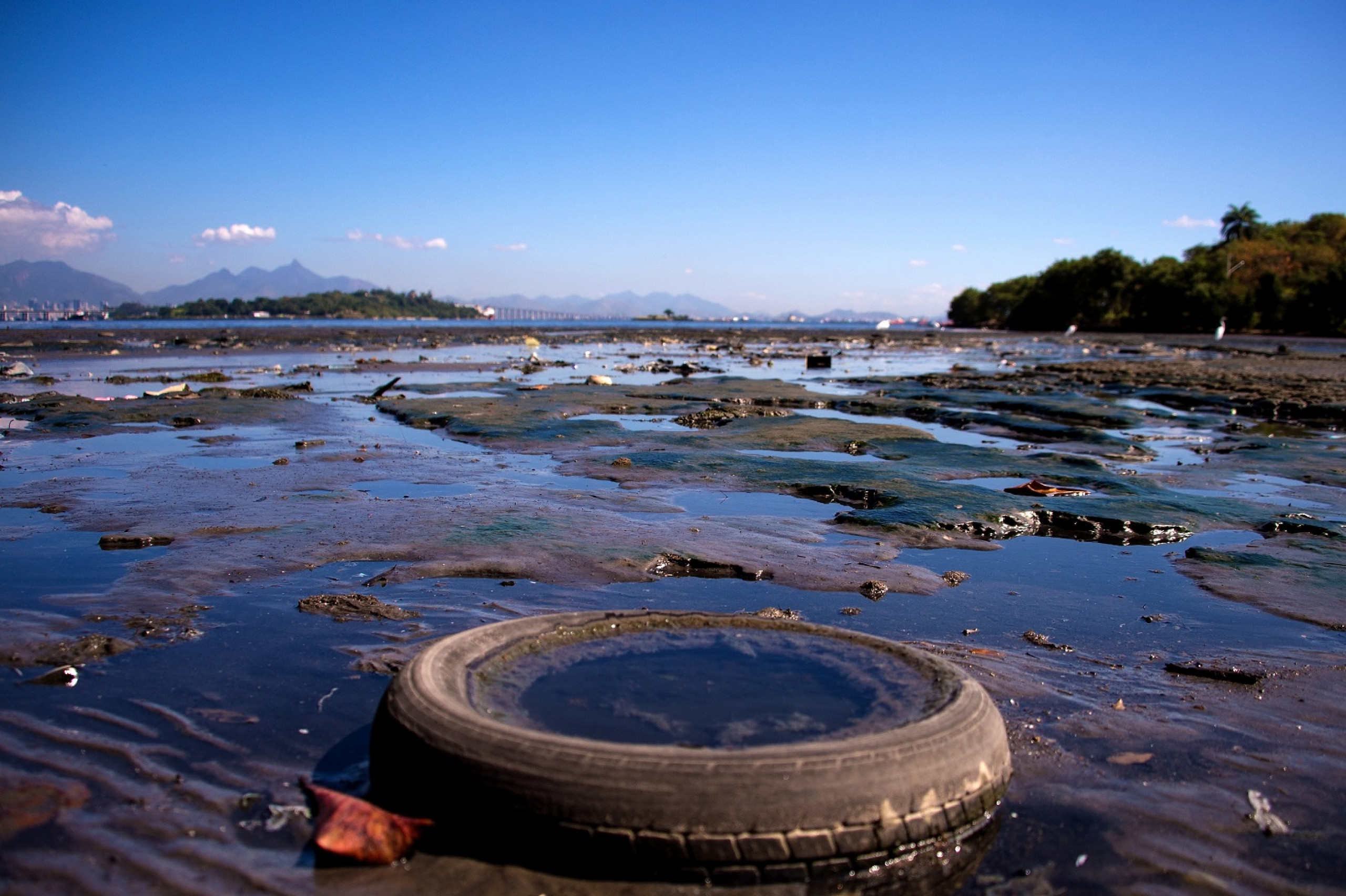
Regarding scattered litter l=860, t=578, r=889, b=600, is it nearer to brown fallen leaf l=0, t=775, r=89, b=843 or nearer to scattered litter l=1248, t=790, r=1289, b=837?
scattered litter l=1248, t=790, r=1289, b=837

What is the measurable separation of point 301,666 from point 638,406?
36.2 ft

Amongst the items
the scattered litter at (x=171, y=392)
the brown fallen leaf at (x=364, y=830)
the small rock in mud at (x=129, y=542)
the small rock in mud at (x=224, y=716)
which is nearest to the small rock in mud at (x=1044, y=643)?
the brown fallen leaf at (x=364, y=830)

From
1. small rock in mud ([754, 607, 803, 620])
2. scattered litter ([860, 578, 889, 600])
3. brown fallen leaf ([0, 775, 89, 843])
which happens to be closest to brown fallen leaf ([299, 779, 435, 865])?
brown fallen leaf ([0, 775, 89, 843])

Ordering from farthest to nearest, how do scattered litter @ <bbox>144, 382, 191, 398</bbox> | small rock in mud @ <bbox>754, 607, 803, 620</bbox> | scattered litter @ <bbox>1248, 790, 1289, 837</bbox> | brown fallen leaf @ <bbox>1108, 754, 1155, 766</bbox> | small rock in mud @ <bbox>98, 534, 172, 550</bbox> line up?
scattered litter @ <bbox>144, 382, 191, 398</bbox>
small rock in mud @ <bbox>98, 534, 172, 550</bbox>
small rock in mud @ <bbox>754, 607, 803, 620</bbox>
brown fallen leaf @ <bbox>1108, 754, 1155, 766</bbox>
scattered litter @ <bbox>1248, 790, 1289, 837</bbox>

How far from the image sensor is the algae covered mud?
103 inches

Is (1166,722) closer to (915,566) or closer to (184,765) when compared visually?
(915,566)

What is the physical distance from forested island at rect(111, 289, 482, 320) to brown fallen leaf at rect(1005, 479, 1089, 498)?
121 m

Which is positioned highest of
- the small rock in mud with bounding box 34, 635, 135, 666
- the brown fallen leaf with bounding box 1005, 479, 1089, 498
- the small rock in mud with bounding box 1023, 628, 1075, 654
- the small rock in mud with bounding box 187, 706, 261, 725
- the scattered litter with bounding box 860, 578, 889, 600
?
the brown fallen leaf with bounding box 1005, 479, 1089, 498

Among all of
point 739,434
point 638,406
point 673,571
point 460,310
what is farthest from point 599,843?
point 460,310

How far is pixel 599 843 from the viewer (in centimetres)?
241

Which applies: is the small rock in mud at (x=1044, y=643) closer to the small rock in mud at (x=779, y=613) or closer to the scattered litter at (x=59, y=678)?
the small rock in mud at (x=779, y=613)

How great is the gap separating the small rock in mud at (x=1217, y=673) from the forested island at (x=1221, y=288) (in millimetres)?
73700

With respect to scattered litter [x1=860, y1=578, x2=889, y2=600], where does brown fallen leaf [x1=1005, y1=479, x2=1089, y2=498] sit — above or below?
above

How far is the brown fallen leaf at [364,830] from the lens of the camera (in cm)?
243
